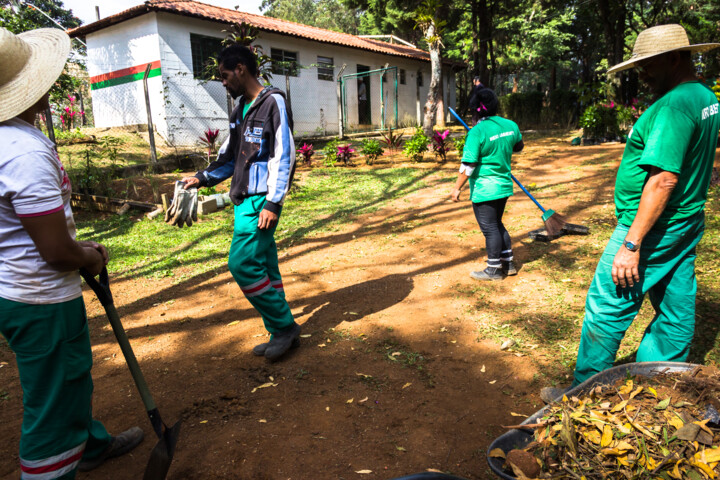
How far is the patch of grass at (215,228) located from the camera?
6.12 metres

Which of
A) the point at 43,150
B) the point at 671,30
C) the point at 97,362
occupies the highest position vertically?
the point at 671,30

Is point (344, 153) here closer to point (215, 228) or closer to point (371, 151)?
point (371, 151)

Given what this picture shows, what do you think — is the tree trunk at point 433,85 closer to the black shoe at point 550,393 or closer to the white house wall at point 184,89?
the white house wall at point 184,89

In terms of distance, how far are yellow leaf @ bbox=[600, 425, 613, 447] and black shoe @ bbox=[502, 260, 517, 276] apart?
10.3ft

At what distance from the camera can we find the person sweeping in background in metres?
4.55

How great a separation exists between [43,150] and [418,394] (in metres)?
2.36

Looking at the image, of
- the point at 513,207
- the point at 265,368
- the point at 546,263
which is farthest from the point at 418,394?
the point at 513,207

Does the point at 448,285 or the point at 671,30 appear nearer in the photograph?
the point at 671,30

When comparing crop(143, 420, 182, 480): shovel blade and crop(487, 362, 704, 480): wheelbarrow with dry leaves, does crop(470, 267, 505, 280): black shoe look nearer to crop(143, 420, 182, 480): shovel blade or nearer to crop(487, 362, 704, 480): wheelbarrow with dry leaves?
crop(487, 362, 704, 480): wheelbarrow with dry leaves

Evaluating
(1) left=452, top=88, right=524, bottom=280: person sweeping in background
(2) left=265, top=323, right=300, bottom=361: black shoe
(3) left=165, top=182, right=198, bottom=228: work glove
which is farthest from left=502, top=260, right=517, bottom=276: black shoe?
(3) left=165, top=182, right=198, bottom=228: work glove

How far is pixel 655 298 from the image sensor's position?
259cm

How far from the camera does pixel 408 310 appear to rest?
4.29 metres

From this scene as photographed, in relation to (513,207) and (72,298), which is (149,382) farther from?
(513,207)

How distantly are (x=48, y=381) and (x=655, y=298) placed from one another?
9.56 feet
